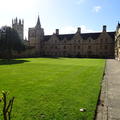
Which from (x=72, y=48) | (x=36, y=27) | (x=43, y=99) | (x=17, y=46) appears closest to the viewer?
(x=43, y=99)

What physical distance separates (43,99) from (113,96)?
3.32m

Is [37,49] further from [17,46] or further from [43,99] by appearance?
[43,99]

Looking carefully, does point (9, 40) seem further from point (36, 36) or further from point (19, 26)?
point (19, 26)

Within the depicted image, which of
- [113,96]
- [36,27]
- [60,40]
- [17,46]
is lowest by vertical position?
[113,96]

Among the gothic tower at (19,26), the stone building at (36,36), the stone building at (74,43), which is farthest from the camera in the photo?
the gothic tower at (19,26)

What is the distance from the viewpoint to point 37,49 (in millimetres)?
68562

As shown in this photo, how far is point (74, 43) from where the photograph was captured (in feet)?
210

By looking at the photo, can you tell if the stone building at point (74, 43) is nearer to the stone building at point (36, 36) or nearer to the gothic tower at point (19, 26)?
the stone building at point (36, 36)

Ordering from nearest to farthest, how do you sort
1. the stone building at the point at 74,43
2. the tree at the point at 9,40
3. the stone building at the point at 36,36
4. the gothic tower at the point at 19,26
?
the tree at the point at 9,40 < the stone building at the point at 74,43 < the stone building at the point at 36,36 < the gothic tower at the point at 19,26

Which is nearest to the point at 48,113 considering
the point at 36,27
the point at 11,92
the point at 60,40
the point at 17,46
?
the point at 11,92

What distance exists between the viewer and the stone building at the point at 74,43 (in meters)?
59.2

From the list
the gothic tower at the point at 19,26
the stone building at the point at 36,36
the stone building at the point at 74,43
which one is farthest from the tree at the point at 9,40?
the gothic tower at the point at 19,26

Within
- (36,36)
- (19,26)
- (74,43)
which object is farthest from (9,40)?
(19,26)

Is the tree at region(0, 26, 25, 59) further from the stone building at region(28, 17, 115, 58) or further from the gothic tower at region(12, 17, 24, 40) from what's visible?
the gothic tower at region(12, 17, 24, 40)
